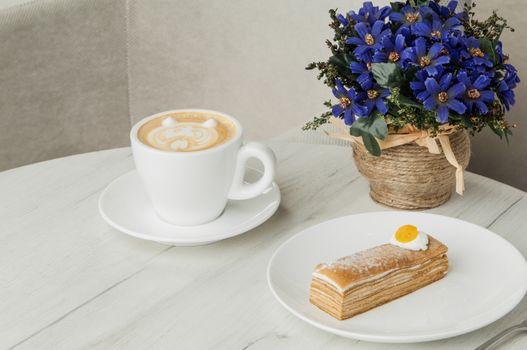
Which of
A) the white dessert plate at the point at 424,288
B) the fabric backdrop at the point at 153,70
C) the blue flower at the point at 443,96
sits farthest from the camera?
the fabric backdrop at the point at 153,70

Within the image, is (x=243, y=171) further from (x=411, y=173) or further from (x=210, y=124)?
(x=411, y=173)

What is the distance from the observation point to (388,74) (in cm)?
99

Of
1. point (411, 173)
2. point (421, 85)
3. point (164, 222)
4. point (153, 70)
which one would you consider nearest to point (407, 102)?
point (421, 85)

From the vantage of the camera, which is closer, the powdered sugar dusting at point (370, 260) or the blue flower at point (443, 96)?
the powdered sugar dusting at point (370, 260)

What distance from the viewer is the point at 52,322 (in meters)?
0.87

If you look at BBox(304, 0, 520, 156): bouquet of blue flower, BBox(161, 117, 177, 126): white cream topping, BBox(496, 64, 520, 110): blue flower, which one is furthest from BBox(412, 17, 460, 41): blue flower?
BBox(161, 117, 177, 126): white cream topping

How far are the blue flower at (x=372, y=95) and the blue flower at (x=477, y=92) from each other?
10cm

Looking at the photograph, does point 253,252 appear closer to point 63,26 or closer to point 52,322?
point 52,322

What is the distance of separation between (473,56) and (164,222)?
0.47 m

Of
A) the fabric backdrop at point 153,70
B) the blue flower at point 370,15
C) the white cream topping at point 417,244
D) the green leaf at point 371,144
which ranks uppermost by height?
the blue flower at point 370,15

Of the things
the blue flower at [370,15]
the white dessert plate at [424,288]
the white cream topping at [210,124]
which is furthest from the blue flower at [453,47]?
the white cream topping at [210,124]

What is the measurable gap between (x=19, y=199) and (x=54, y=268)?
22 centimetres

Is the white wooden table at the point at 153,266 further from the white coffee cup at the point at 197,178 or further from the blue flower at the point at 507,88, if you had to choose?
the blue flower at the point at 507,88

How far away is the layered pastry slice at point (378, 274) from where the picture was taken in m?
0.85
